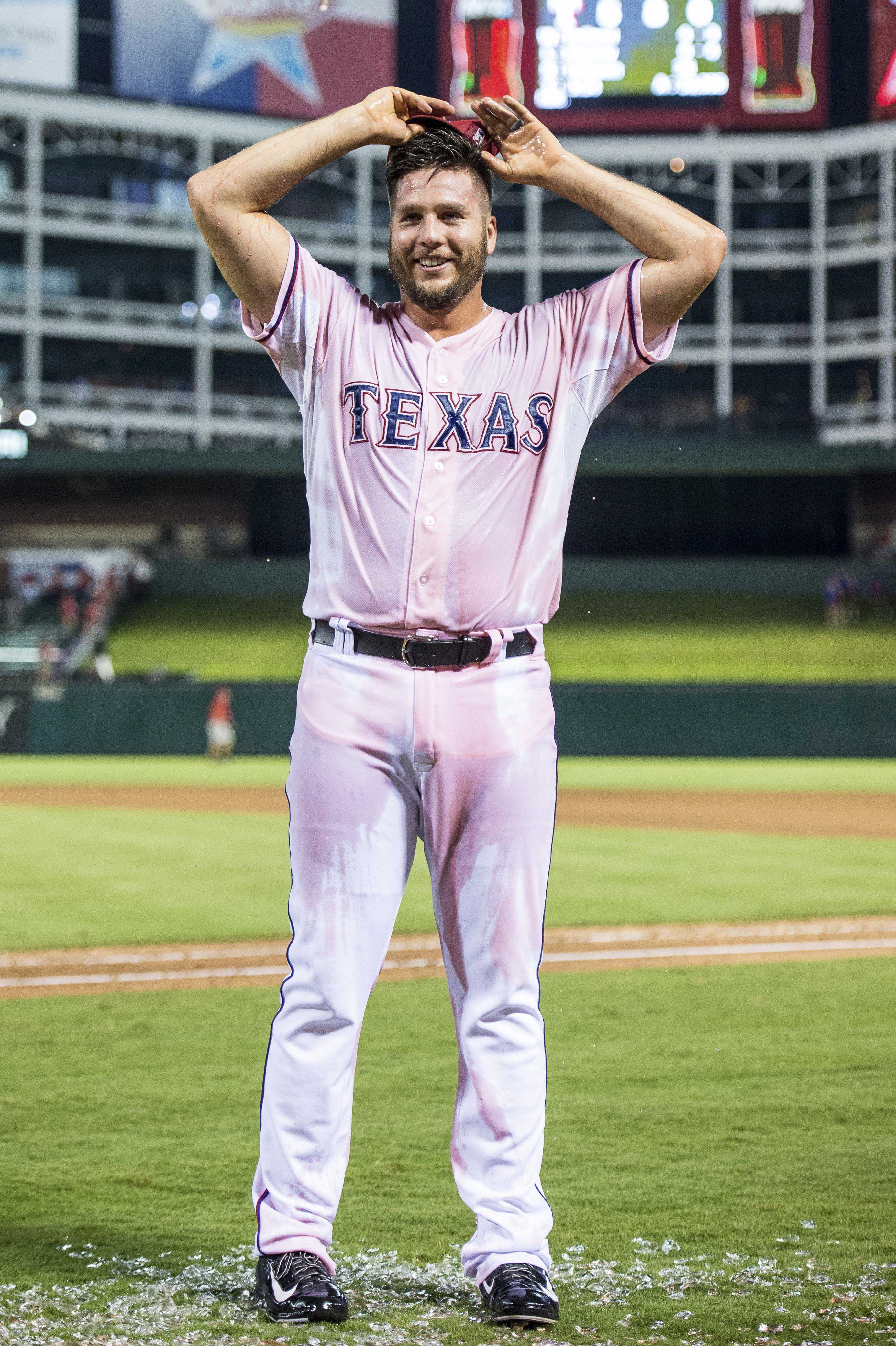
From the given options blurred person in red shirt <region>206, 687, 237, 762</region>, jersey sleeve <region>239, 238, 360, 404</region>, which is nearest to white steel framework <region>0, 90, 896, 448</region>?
blurred person in red shirt <region>206, 687, 237, 762</region>

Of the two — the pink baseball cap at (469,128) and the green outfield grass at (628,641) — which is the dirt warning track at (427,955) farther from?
the green outfield grass at (628,641)

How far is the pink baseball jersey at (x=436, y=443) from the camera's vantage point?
3471 mm

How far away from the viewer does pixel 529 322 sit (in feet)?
11.9

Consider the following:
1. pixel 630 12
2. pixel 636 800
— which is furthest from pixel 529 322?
pixel 630 12

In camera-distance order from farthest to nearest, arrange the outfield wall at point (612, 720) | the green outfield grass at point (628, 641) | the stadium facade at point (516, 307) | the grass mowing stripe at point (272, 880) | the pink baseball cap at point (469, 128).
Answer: the stadium facade at point (516, 307)
the green outfield grass at point (628, 641)
the outfield wall at point (612, 720)
the grass mowing stripe at point (272, 880)
the pink baseball cap at point (469, 128)

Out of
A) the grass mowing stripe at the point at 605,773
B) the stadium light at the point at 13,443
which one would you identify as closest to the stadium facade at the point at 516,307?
the stadium light at the point at 13,443

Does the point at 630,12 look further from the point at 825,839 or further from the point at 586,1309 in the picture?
the point at 586,1309

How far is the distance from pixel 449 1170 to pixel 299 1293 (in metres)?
1.35

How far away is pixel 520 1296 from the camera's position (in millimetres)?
3270

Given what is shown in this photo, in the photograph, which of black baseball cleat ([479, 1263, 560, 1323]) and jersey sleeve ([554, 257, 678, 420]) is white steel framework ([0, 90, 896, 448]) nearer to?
jersey sleeve ([554, 257, 678, 420])

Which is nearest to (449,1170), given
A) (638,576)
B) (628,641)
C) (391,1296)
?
(391,1296)

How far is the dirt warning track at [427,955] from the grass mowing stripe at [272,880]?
0.34m

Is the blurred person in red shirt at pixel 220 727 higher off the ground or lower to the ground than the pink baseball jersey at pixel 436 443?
lower

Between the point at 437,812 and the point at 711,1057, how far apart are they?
9.93 feet
